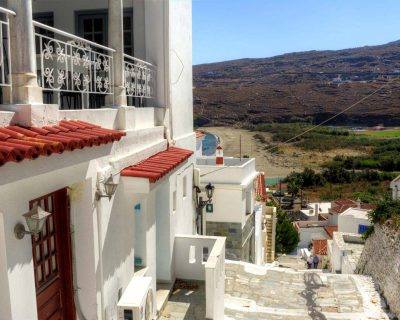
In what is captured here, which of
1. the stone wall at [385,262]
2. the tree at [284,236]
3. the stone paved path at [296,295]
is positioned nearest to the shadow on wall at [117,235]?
the stone paved path at [296,295]

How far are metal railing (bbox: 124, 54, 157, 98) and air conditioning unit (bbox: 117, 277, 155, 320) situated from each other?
2.89 meters

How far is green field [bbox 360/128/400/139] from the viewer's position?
119m

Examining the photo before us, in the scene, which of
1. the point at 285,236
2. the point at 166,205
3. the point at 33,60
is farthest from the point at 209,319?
the point at 285,236

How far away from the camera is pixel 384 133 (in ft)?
407

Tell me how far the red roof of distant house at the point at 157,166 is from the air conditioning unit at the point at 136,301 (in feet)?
5.24

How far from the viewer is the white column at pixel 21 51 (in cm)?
360

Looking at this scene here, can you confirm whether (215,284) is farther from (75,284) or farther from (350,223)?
(350,223)

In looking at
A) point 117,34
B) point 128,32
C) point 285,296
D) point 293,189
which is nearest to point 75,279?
point 117,34

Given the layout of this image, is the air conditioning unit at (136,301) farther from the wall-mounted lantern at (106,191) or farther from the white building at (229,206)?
the white building at (229,206)

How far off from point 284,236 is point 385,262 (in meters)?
28.1

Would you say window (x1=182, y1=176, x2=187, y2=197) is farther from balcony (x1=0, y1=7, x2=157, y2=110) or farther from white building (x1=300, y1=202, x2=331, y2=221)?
white building (x1=300, y1=202, x2=331, y2=221)

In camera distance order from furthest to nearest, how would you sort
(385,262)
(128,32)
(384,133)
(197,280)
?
1. (384,133)
2. (385,262)
3. (197,280)
4. (128,32)

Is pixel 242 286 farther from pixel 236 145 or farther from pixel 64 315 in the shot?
pixel 236 145

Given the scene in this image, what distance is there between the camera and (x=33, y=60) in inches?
146
